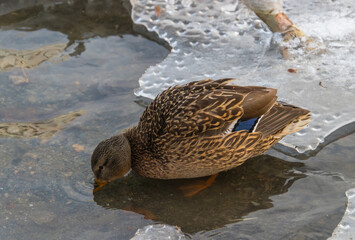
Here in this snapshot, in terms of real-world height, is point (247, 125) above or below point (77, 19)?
above

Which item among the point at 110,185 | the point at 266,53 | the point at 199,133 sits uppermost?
the point at 266,53

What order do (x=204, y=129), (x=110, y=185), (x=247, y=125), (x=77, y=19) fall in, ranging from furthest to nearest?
1. (x=77, y=19)
2. (x=110, y=185)
3. (x=247, y=125)
4. (x=204, y=129)

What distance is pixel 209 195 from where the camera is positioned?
13.9 ft

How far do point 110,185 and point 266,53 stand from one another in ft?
7.26

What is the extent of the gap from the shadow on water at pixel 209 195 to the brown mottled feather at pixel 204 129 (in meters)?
0.13

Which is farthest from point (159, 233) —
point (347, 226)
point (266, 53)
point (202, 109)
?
point (266, 53)

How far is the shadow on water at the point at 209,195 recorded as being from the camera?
3.99 metres

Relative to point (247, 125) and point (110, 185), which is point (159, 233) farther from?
point (247, 125)

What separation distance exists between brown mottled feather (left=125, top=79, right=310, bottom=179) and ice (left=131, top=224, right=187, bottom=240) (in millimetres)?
522

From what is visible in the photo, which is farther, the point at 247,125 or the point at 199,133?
the point at 247,125

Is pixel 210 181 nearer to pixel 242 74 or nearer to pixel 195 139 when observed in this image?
pixel 195 139

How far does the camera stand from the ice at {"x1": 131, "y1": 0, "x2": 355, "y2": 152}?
16.3 ft

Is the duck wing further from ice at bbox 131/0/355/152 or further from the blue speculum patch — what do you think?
ice at bbox 131/0/355/152

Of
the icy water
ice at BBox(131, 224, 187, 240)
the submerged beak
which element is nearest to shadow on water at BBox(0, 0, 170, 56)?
the icy water
